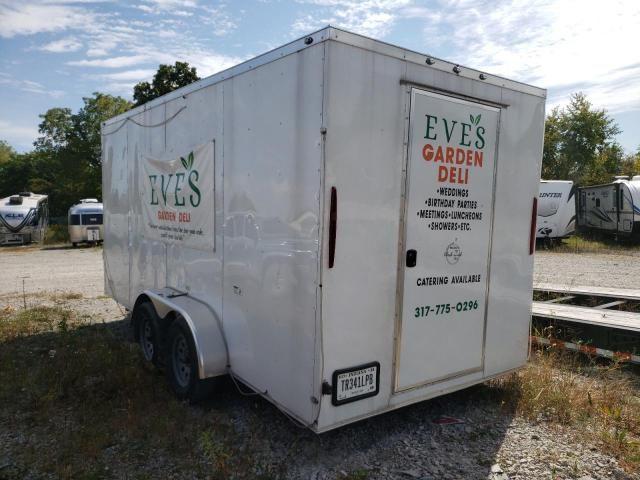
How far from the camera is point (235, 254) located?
3.81m

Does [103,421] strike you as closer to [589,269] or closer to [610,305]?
[610,305]

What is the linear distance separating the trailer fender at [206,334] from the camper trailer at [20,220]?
20.9 metres

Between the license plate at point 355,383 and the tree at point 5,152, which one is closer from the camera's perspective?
the license plate at point 355,383

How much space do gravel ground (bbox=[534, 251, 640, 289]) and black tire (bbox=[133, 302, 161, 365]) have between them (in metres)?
8.14

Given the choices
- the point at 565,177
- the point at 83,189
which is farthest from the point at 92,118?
the point at 565,177

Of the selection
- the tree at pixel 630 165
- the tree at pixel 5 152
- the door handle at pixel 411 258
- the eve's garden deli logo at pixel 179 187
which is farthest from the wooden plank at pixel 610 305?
the tree at pixel 5 152

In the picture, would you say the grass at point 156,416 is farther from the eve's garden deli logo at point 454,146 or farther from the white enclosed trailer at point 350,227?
the eve's garden deli logo at point 454,146

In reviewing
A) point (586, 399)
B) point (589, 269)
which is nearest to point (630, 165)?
point (589, 269)

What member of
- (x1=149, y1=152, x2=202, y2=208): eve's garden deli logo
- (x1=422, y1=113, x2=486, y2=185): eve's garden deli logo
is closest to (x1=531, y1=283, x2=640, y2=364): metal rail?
(x1=422, y1=113, x2=486, y2=185): eve's garden deli logo

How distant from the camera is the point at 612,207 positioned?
66.5 feet

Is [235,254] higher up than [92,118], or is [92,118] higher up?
[92,118]

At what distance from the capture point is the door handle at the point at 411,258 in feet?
11.0

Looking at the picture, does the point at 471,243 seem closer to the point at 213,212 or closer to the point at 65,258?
the point at 213,212

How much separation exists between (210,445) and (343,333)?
116 cm
